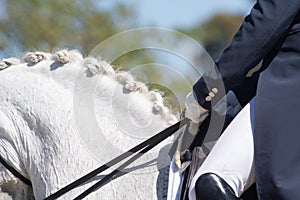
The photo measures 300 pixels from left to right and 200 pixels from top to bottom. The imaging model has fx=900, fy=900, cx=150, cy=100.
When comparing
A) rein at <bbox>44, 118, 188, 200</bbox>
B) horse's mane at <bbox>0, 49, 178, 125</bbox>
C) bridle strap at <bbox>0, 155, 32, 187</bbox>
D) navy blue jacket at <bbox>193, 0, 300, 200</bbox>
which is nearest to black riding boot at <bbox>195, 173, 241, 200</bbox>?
navy blue jacket at <bbox>193, 0, 300, 200</bbox>

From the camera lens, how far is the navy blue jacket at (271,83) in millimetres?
4016

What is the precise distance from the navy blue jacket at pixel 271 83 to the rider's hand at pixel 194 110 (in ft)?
0.10

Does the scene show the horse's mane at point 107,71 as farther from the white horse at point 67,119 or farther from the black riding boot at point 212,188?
the black riding boot at point 212,188

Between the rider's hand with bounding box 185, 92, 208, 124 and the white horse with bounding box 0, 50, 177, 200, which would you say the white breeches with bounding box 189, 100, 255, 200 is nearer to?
the rider's hand with bounding box 185, 92, 208, 124

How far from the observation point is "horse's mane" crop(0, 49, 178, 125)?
15.8 feet

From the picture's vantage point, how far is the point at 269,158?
4043mm

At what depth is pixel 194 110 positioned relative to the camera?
14.2 feet

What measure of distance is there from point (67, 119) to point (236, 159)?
3.54ft

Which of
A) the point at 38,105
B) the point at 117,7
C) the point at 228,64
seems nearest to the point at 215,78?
the point at 228,64

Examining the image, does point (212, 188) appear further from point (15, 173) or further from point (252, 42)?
point (15, 173)

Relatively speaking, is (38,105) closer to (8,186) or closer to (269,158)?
(8,186)

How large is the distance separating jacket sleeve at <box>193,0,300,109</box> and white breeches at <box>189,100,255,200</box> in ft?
0.66

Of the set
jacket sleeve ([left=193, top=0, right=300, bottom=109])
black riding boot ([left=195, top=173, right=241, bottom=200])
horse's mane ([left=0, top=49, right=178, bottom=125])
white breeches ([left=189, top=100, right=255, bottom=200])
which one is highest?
horse's mane ([left=0, top=49, right=178, bottom=125])

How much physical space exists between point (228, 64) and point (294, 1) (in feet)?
1.38
